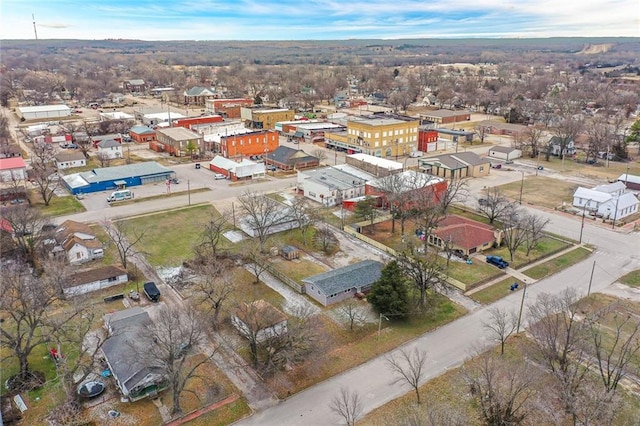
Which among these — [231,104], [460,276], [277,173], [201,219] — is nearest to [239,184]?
[277,173]

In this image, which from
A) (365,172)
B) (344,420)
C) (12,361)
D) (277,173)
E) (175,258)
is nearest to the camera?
(344,420)

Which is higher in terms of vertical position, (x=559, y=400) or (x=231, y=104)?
(x=231, y=104)

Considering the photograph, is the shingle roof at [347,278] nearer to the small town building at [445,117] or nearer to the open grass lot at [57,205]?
the open grass lot at [57,205]

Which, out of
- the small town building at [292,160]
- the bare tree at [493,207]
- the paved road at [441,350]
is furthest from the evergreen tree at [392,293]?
the small town building at [292,160]

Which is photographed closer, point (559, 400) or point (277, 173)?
point (559, 400)

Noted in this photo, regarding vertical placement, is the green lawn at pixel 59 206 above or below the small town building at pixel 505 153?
below

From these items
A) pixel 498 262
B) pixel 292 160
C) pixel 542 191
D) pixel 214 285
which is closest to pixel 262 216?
pixel 214 285

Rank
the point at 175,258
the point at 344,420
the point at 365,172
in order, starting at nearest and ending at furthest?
the point at 344,420
the point at 175,258
the point at 365,172

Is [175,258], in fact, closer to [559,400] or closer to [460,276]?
[460,276]
